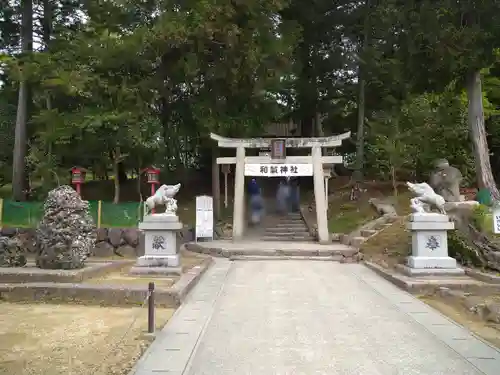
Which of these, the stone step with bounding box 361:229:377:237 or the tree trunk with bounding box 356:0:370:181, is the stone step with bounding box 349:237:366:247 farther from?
the tree trunk with bounding box 356:0:370:181

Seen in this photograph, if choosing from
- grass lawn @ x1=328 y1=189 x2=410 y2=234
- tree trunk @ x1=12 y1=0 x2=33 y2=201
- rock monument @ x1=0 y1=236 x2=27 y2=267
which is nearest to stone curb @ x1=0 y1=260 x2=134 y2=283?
rock monument @ x1=0 y1=236 x2=27 y2=267

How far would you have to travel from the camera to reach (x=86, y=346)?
5.24 metres

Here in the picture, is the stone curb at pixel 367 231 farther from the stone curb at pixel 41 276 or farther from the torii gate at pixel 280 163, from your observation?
the stone curb at pixel 41 276

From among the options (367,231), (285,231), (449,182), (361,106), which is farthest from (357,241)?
(361,106)

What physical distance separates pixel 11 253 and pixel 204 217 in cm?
834

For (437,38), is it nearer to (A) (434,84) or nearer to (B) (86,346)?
(A) (434,84)

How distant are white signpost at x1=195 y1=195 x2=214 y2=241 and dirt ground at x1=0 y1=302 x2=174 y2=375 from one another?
10200mm

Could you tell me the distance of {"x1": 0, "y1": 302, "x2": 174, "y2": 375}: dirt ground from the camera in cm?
458

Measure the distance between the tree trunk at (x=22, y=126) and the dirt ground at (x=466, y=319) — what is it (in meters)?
18.1

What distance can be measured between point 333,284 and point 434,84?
9993 mm

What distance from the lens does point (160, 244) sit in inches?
424

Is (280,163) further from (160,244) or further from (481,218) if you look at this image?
(160,244)

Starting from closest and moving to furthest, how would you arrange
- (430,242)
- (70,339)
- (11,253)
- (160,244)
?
1. (70,339)
2. (11,253)
3. (430,242)
4. (160,244)

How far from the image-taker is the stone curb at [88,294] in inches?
296
